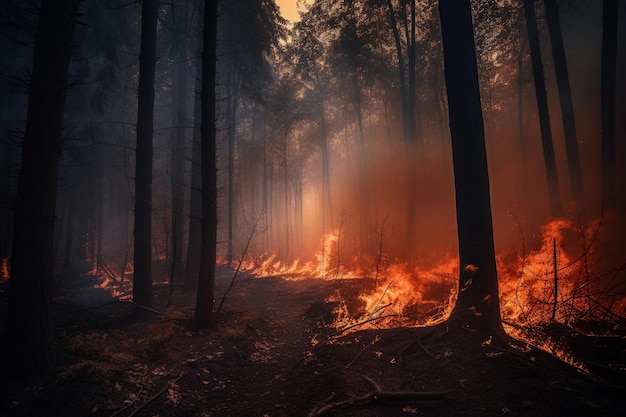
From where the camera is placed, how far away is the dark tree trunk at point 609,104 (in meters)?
9.82

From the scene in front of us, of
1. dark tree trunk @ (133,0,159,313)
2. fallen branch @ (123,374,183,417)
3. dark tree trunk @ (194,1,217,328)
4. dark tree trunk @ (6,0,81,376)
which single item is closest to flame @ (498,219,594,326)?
fallen branch @ (123,374,183,417)

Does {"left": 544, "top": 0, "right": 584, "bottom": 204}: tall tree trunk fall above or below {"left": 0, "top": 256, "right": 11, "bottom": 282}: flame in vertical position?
above

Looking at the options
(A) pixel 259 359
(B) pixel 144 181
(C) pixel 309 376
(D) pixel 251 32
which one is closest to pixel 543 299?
(C) pixel 309 376

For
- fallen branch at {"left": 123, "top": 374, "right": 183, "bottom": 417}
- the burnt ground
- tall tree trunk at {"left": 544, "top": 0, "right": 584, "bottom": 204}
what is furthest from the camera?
tall tree trunk at {"left": 544, "top": 0, "right": 584, "bottom": 204}

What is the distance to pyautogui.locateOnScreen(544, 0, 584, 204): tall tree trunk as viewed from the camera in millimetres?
10602

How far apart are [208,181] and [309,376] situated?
4.52m

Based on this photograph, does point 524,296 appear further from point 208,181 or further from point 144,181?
point 144,181

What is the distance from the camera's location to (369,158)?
31734 millimetres

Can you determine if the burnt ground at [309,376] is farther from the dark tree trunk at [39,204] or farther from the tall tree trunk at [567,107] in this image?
the tall tree trunk at [567,107]

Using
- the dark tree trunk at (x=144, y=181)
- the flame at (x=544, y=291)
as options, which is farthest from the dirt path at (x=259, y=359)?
the flame at (x=544, y=291)

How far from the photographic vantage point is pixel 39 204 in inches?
174

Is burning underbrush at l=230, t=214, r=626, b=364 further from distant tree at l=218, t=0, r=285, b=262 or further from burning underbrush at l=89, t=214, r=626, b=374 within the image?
distant tree at l=218, t=0, r=285, b=262

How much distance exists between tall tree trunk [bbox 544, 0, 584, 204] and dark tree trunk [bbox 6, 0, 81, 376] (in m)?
13.9

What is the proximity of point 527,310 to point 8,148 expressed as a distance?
22608mm
